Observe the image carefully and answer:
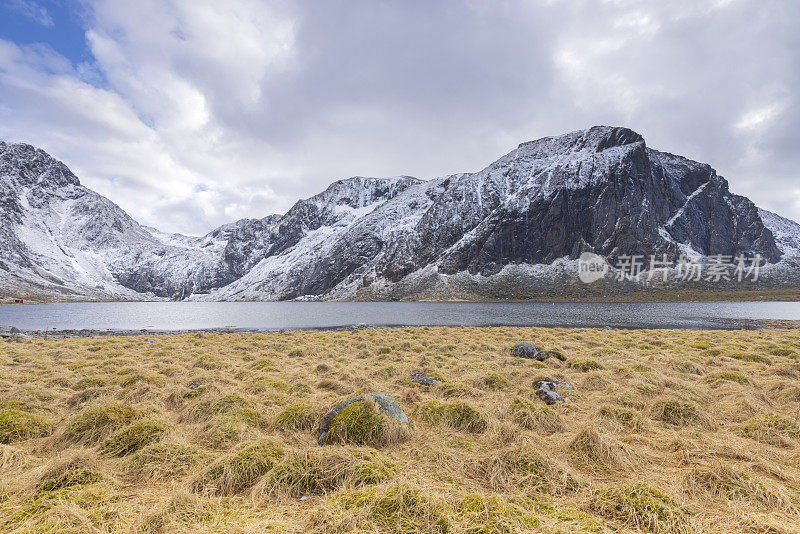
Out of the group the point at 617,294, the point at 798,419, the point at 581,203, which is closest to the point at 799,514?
Answer: the point at 798,419

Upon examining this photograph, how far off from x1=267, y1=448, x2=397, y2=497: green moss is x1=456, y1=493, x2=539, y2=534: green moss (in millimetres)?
1474

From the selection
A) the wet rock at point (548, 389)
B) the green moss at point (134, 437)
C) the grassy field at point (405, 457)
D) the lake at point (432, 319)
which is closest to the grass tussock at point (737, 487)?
the grassy field at point (405, 457)

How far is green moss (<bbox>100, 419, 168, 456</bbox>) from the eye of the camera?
22.5 feet

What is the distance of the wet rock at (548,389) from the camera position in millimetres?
10484

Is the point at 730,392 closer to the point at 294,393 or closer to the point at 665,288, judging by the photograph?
the point at 294,393

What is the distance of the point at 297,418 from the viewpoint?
8.56 metres

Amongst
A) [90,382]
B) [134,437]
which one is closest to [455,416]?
[134,437]

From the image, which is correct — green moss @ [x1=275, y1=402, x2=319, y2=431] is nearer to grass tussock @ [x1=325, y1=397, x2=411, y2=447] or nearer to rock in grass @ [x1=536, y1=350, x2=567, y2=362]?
grass tussock @ [x1=325, y1=397, x2=411, y2=447]

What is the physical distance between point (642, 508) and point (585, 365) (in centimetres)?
1195

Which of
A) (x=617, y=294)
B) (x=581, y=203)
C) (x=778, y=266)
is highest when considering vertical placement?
(x=581, y=203)

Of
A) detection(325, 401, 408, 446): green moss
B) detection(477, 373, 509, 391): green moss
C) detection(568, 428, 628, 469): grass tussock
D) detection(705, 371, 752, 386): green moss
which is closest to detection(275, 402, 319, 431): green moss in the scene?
detection(325, 401, 408, 446): green moss

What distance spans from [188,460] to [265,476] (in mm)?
2077

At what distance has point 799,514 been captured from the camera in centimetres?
450

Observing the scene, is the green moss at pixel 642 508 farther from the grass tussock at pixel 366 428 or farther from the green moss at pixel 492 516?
the grass tussock at pixel 366 428
